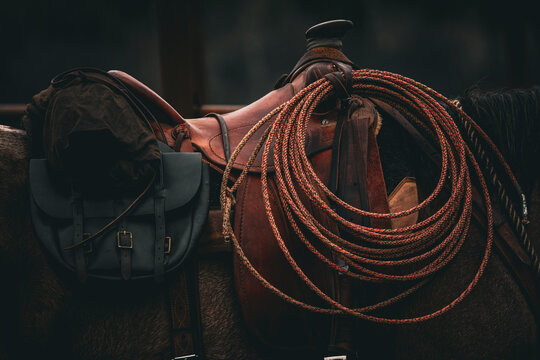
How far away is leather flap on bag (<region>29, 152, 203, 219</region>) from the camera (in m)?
0.93

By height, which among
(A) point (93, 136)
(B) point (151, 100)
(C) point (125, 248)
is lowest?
(C) point (125, 248)

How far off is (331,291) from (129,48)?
2.78 metres

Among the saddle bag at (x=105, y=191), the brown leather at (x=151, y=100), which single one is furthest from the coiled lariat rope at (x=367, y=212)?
the brown leather at (x=151, y=100)

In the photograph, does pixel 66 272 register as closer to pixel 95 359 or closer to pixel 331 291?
pixel 95 359

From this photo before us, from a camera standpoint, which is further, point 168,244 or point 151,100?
point 151,100

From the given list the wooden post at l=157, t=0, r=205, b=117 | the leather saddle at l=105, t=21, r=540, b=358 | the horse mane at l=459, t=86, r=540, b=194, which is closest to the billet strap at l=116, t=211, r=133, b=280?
the leather saddle at l=105, t=21, r=540, b=358

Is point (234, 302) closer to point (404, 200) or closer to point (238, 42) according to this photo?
point (404, 200)

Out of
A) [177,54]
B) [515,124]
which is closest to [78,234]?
[515,124]

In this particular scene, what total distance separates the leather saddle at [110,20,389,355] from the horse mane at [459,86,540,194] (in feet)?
1.28

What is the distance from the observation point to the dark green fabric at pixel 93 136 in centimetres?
88

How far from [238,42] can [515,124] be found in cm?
247

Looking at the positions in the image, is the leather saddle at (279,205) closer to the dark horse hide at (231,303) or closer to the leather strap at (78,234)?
the dark horse hide at (231,303)

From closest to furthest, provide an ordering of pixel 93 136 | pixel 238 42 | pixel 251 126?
pixel 93 136
pixel 251 126
pixel 238 42

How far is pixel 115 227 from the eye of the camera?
3.08 feet
